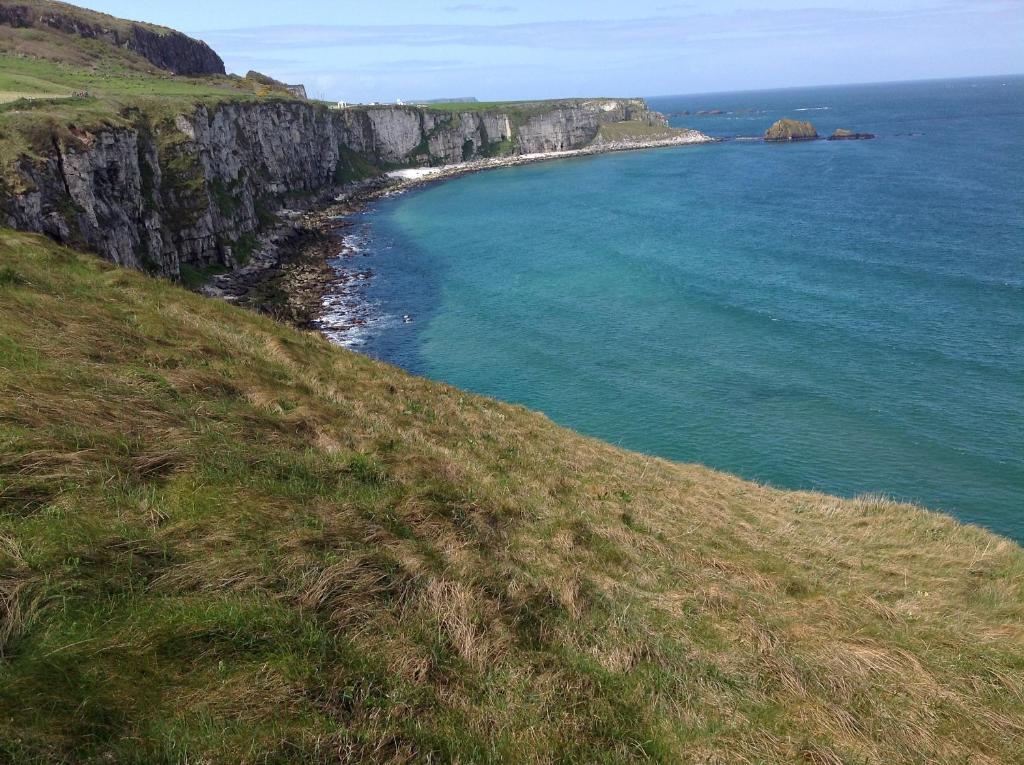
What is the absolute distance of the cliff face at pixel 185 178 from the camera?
37.5m

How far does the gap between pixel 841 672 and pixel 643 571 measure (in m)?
3.53

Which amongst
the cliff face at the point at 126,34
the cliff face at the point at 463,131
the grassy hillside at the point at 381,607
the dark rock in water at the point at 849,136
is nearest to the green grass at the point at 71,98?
the cliff face at the point at 126,34

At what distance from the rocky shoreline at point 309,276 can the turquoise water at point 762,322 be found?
290 centimetres

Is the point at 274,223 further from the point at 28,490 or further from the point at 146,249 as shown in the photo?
the point at 28,490

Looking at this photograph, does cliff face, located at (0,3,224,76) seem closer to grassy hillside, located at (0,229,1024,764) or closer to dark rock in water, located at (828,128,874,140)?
grassy hillside, located at (0,229,1024,764)

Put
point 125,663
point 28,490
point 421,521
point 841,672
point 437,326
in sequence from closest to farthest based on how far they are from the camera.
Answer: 1. point 125,663
2. point 28,490
3. point 841,672
4. point 421,521
5. point 437,326

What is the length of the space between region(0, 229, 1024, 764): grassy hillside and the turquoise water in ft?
63.3

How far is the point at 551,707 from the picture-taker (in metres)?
6.72

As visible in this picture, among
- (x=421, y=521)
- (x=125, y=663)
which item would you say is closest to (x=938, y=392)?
(x=421, y=521)

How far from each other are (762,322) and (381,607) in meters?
47.8

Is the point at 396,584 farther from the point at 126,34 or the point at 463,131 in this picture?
the point at 463,131

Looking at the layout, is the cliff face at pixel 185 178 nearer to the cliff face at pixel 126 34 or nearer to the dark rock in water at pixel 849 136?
the cliff face at pixel 126 34

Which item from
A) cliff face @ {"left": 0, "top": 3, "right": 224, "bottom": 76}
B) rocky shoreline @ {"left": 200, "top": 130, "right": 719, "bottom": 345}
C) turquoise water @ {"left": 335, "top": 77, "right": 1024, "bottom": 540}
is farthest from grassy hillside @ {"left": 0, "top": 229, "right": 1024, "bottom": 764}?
cliff face @ {"left": 0, "top": 3, "right": 224, "bottom": 76}

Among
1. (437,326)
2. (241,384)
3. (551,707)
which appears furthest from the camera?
(437,326)
